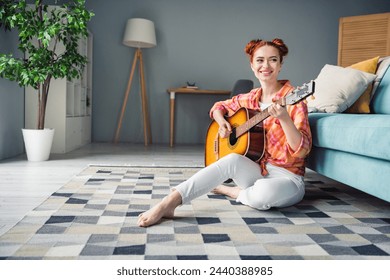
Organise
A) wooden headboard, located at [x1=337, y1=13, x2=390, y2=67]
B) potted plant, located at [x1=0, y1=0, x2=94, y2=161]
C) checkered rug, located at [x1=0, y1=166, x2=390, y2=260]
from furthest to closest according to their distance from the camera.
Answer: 1. wooden headboard, located at [x1=337, y1=13, x2=390, y2=67]
2. potted plant, located at [x1=0, y1=0, x2=94, y2=161]
3. checkered rug, located at [x1=0, y1=166, x2=390, y2=260]

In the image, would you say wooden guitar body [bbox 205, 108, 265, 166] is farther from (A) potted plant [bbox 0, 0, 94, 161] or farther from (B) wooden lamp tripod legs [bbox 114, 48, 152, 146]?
(B) wooden lamp tripod legs [bbox 114, 48, 152, 146]

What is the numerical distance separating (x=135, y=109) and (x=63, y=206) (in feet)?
12.9

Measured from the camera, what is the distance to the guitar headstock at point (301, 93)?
147cm

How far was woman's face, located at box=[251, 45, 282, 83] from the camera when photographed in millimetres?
1861

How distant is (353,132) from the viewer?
1.79 meters

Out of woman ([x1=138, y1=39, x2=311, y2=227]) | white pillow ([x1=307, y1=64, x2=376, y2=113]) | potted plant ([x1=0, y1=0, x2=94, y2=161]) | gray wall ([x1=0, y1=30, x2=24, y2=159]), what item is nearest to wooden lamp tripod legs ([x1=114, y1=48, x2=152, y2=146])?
gray wall ([x1=0, y1=30, x2=24, y2=159])

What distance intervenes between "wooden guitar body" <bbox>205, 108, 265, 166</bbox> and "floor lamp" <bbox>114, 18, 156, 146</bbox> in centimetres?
308

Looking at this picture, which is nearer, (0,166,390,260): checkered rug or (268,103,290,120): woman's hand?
(0,166,390,260): checkered rug

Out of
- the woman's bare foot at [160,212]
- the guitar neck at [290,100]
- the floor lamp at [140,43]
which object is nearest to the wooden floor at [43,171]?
the woman's bare foot at [160,212]

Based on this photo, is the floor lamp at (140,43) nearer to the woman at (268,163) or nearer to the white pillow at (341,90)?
the white pillow at (341,90)

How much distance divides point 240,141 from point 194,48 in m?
3.88

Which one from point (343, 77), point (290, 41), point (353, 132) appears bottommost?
point (353, 132)
